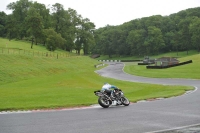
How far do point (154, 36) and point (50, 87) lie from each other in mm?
118343

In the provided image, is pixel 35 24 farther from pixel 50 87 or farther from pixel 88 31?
pixel 50 87

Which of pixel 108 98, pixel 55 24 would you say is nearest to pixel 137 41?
pixel 55 24

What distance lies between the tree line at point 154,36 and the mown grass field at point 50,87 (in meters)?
90.6

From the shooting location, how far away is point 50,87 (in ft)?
106

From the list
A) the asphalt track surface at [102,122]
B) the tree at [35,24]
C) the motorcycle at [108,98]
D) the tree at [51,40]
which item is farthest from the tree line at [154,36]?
the asphalt track surface at [102,122]

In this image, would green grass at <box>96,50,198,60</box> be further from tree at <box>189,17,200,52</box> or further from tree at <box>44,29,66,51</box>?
tree at <box>44,29,66,51</box>

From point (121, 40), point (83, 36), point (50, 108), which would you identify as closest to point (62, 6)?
point (83, 36)

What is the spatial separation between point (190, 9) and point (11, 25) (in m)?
101

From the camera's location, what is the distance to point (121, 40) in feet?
544

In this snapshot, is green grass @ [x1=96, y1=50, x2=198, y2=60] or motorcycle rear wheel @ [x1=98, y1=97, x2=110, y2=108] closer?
motorcycle rear wheel @ [x1=98, y1=97, x2=110, y2=108]

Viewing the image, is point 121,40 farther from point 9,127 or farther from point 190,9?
point 9,127

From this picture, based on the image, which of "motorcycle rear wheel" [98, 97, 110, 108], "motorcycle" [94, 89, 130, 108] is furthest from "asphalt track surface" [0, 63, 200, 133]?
"motorcycle" [94, 89, 130, 108]

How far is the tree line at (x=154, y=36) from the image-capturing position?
13612cm

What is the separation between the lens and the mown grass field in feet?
63.1
